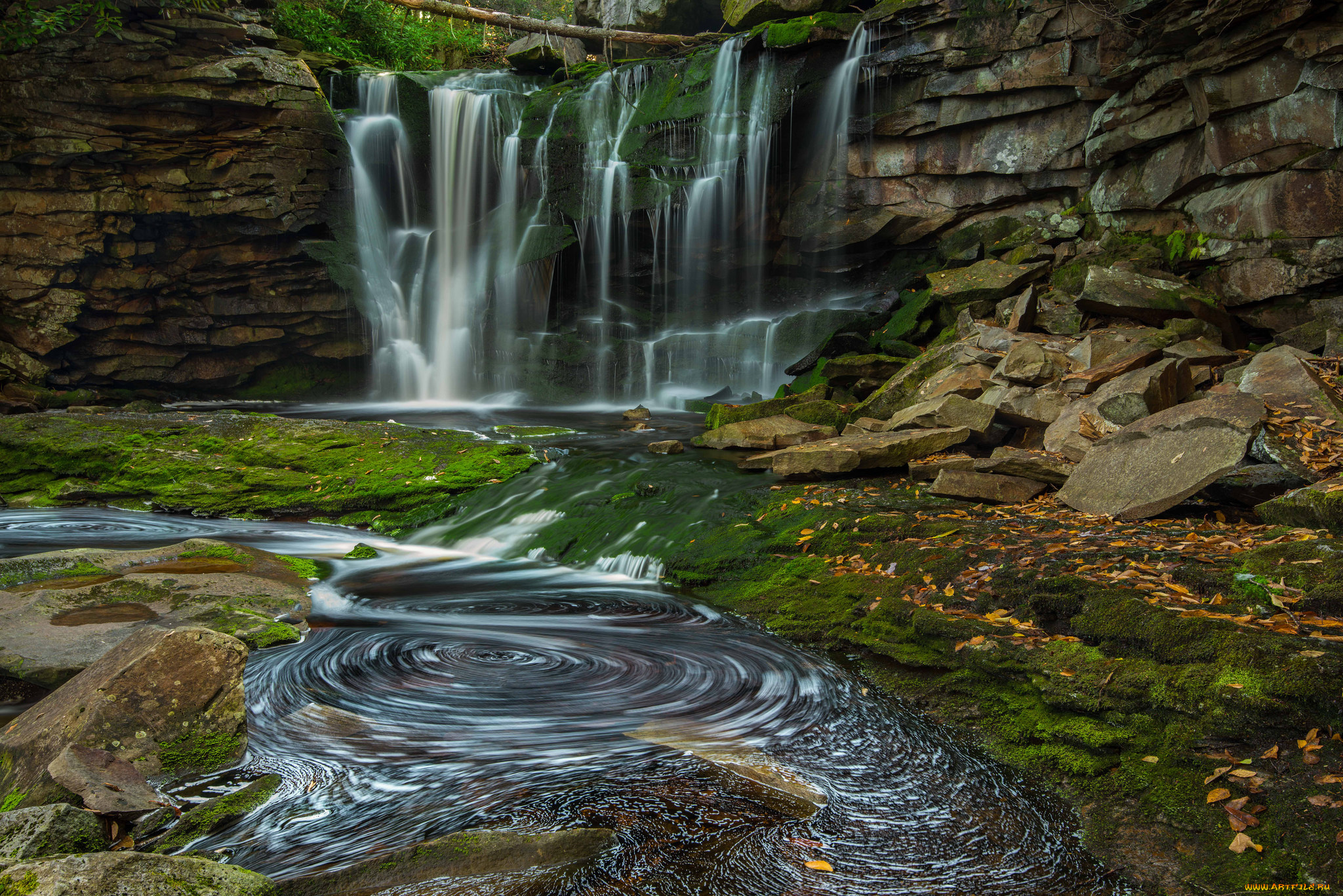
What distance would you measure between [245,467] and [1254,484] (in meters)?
9.98

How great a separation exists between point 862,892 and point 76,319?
18.8m

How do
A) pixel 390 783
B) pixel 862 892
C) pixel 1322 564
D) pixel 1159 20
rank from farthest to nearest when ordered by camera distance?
pixel 1159 20 < pixel 1322 564 < pixel 390 783 < pixel 862 892

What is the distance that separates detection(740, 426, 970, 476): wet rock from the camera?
7641mm

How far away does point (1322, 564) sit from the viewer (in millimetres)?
3953

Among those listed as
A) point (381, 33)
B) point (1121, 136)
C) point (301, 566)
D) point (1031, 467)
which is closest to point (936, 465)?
point (1031, 467)

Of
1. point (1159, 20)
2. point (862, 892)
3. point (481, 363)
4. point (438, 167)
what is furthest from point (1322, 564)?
point (438, 167)

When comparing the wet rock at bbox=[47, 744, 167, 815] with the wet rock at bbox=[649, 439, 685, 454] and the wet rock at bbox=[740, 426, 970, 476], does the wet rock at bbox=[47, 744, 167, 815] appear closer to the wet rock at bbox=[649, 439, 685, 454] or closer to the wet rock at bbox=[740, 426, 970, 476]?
the wet rock at bbox=[740, 426, 970, 476]

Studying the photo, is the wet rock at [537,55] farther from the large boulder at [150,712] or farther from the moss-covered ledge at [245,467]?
the large boulder at [150,712]

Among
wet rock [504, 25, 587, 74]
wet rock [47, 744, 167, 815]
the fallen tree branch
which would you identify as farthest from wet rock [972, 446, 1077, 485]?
the fallen tree branch

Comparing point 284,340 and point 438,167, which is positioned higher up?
point 438,167

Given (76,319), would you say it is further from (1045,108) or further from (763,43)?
(1045,108)

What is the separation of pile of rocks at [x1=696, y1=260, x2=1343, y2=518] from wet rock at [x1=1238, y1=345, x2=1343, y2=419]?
1 cm

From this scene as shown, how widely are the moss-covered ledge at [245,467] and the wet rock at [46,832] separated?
6020mm

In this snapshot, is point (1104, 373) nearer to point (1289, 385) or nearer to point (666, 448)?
point (1289, 385)
